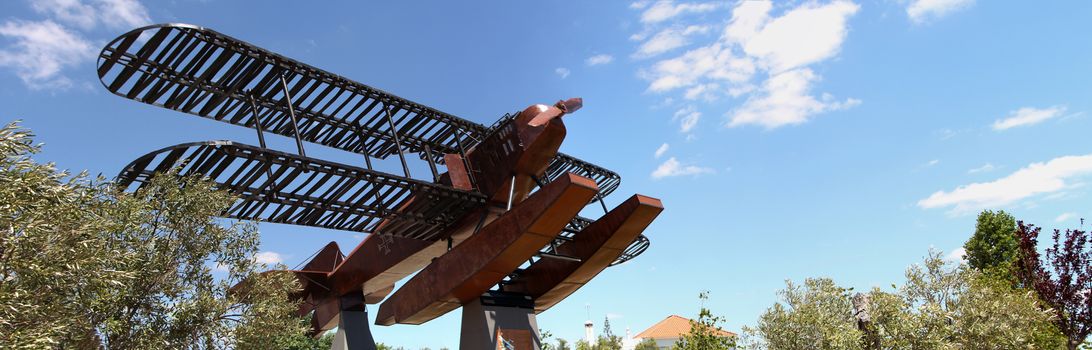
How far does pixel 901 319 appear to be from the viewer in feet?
61.0

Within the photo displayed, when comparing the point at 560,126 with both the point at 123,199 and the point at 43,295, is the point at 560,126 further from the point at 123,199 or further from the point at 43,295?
the point at 43,295

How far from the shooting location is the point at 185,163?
15.1m

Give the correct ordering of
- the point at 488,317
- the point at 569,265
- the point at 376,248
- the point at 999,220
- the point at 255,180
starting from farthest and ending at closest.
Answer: the point at 999,220, the point at 376,248, the point at 569,265, the point at 488,317, the point at 255,180

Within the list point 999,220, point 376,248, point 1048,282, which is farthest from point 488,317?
point 999,220

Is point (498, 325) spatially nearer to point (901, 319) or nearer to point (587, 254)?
point (587, 254)

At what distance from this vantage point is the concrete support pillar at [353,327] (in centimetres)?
2288

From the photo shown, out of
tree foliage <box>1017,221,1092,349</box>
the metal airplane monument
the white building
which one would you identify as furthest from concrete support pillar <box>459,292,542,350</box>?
the white building

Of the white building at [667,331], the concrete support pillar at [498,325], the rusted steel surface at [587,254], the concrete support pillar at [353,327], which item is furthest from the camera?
the white building at [667,331]

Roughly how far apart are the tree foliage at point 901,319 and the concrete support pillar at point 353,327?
12144 millimetres

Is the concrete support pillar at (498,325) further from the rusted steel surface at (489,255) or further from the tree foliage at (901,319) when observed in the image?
the tree foliage at (901,319)

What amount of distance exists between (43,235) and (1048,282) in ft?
98.2

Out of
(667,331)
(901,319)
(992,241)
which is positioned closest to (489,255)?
(901,319)

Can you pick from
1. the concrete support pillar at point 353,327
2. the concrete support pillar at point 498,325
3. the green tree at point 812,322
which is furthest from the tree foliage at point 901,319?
the concrete support pillar at point 353,327

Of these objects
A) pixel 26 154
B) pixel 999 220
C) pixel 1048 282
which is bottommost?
pixel 1048 282
